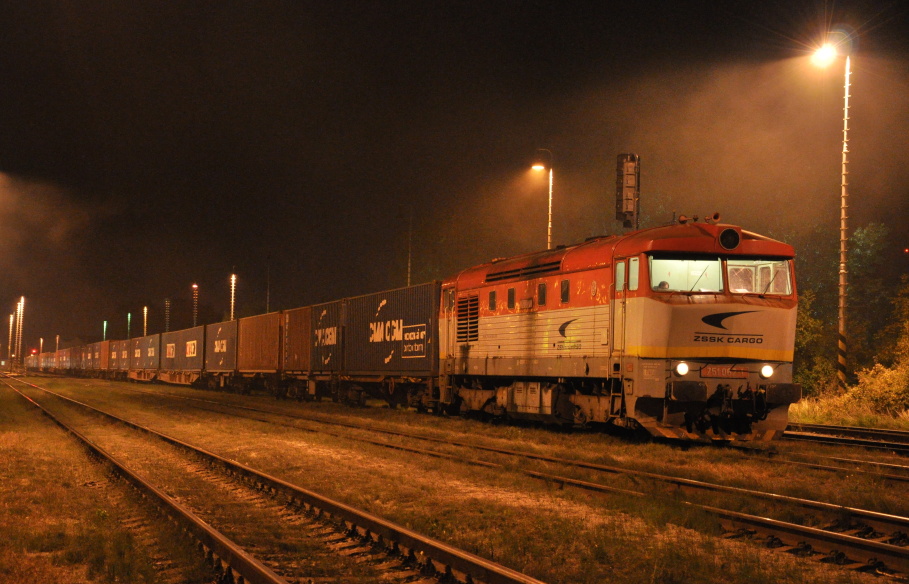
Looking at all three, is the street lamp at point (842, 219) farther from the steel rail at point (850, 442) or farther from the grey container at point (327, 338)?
the grey container at point (327, 338)

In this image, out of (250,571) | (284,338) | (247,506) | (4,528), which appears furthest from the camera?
(284,338)

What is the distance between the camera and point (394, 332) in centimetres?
2459

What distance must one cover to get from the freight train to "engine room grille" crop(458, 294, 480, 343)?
5 cm

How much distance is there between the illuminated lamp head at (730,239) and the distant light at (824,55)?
28.0 ft

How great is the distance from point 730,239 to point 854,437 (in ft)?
22.7

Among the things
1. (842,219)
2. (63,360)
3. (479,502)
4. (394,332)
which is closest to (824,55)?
(842,219)

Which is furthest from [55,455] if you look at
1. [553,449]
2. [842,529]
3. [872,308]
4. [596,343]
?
[872,308]

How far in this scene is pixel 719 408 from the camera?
14055 millimetres

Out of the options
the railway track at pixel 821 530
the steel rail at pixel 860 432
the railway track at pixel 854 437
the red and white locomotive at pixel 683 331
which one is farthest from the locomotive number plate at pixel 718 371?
the steel rail at pixel 860 432

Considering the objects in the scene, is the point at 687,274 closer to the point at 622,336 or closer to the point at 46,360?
the point at 622,336

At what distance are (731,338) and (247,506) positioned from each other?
8526 millimetres

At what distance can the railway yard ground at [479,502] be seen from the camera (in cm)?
709

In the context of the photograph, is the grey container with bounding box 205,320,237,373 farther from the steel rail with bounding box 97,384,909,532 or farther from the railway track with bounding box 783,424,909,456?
the railway track with bounding box 783,424,909,456

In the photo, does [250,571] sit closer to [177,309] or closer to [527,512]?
[527,512]
